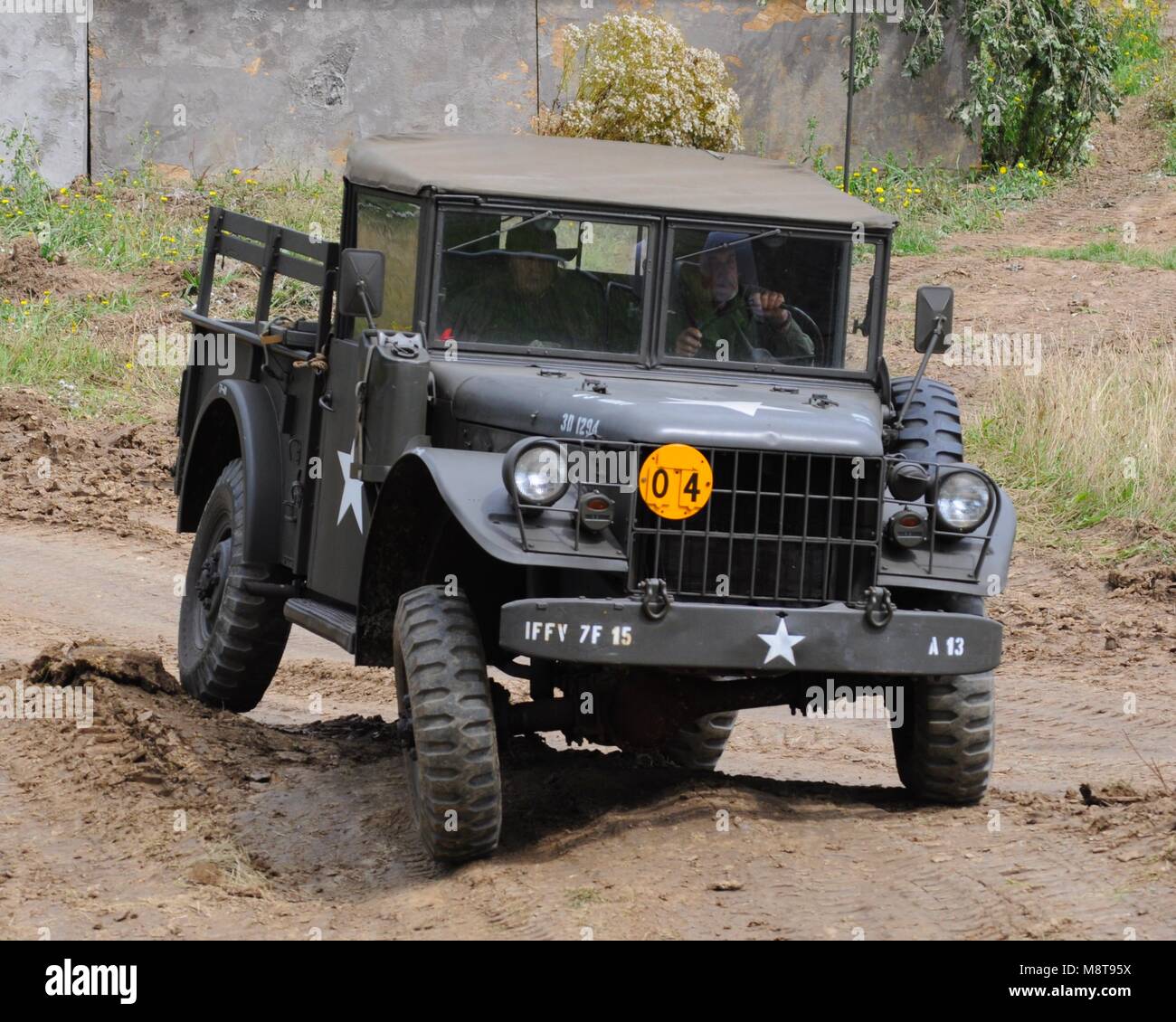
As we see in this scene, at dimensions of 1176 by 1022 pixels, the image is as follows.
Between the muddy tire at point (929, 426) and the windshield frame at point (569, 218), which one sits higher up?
the windshield frame at point (569, 218)

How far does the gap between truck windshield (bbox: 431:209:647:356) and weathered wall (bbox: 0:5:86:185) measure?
38.5ft

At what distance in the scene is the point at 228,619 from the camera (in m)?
7.09

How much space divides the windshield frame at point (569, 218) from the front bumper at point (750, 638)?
4.19 ft

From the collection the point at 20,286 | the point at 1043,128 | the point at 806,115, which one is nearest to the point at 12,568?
the point at 20,286

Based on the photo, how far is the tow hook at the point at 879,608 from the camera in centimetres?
489

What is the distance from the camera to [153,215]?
1617 centimetres

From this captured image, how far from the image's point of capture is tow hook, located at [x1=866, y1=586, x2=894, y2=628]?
16.0 feet

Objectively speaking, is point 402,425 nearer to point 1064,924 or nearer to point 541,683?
point 541,683

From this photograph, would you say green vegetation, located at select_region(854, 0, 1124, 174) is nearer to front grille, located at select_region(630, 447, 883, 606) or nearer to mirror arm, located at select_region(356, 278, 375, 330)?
mirror arm, located at select_region(356, 278, 375, 330)

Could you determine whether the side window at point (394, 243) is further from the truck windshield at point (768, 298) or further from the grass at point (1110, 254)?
the grass at point (1110, 254)

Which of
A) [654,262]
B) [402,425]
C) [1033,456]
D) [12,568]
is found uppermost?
[654,262]

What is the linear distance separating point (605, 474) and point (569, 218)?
129 cm

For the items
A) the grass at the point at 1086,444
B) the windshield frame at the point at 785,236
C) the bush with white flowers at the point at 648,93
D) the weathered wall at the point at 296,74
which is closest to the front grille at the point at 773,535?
the windshield frame at the point at 785,236

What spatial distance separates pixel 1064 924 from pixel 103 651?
4368mm
